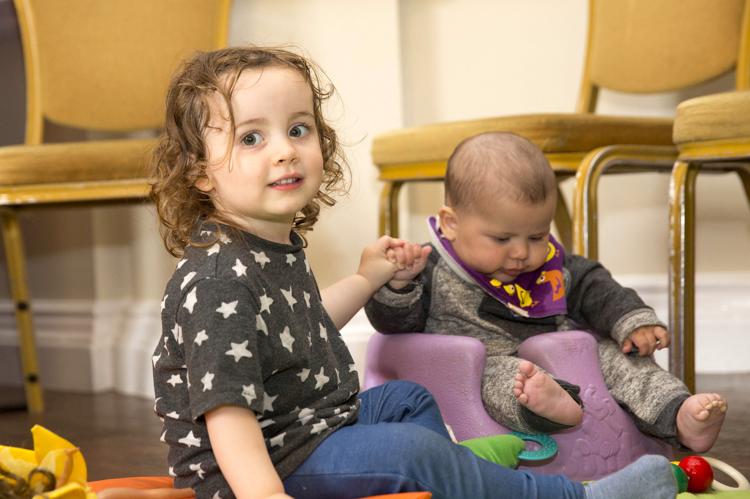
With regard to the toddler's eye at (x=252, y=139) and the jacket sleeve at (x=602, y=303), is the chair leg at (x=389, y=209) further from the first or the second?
the toddler's eye at (x=252, y=139)

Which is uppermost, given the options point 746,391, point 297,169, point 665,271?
point 297,169

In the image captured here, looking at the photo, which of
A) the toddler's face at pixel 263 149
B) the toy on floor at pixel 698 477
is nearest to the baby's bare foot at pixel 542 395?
the toy on floor at pixel 698 477

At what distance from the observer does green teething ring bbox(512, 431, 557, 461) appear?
1.22 m

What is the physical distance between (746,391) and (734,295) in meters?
0.31

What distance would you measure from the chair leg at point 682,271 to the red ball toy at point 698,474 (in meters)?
0.32

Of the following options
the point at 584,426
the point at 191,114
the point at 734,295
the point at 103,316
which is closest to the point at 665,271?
the point at 734,295

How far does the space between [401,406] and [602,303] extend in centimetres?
37

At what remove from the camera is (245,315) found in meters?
0.96

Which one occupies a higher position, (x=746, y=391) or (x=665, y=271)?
(x=665, y=271)

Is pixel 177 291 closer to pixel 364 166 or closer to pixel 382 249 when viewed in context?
pixel 382 249

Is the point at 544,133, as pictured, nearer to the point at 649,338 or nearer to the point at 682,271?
the point at 682,271

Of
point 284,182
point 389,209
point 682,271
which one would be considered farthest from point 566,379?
point 389,209

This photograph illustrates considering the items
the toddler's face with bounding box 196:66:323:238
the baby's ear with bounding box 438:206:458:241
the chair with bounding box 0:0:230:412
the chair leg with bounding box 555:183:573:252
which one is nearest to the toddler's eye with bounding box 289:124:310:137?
the toddler's face with bounding box 196:66:323:238

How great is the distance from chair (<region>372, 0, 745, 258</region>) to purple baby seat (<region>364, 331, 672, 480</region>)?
301 millimetres
